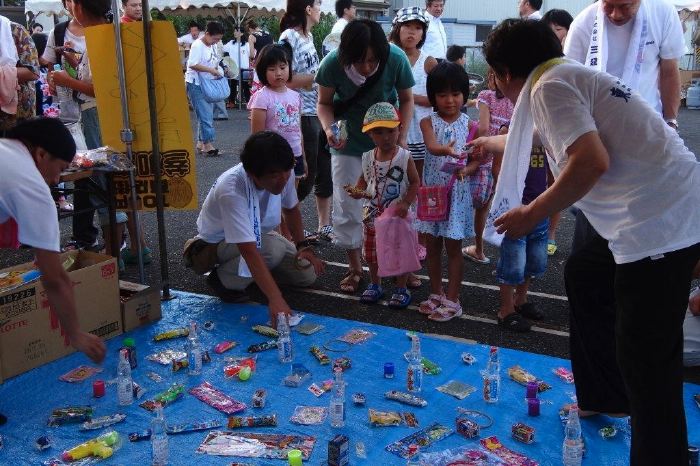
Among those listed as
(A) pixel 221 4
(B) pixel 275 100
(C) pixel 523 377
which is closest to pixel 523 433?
(C) pixel 523 377

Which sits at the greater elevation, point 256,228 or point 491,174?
point 491,174

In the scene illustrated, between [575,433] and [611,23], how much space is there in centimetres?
243

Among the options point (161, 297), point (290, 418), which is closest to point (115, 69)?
point (161, 297)

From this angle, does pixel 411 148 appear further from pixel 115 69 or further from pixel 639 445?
pixel 639 445

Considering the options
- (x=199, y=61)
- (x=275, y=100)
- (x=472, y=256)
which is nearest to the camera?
(x=275, y=100)

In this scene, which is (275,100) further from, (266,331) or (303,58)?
(266,331)

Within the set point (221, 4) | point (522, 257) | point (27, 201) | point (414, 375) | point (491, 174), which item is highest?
point (221, 4)

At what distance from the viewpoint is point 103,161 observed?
4.30m

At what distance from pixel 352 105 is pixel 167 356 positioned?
205cm

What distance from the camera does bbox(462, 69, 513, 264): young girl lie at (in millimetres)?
4516

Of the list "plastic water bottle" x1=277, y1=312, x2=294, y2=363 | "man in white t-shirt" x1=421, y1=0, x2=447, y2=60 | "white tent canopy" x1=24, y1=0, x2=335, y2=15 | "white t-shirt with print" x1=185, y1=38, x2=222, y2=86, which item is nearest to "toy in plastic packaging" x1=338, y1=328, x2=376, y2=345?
"plastic water bottle" x1=277, y1=312, x2=294, y2=363

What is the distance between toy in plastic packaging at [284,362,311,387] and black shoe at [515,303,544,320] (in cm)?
153

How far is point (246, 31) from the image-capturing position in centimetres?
1750

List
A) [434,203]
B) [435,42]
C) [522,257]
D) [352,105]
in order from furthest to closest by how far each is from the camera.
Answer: [435,42], [352,105], [434,203], [522,257]
